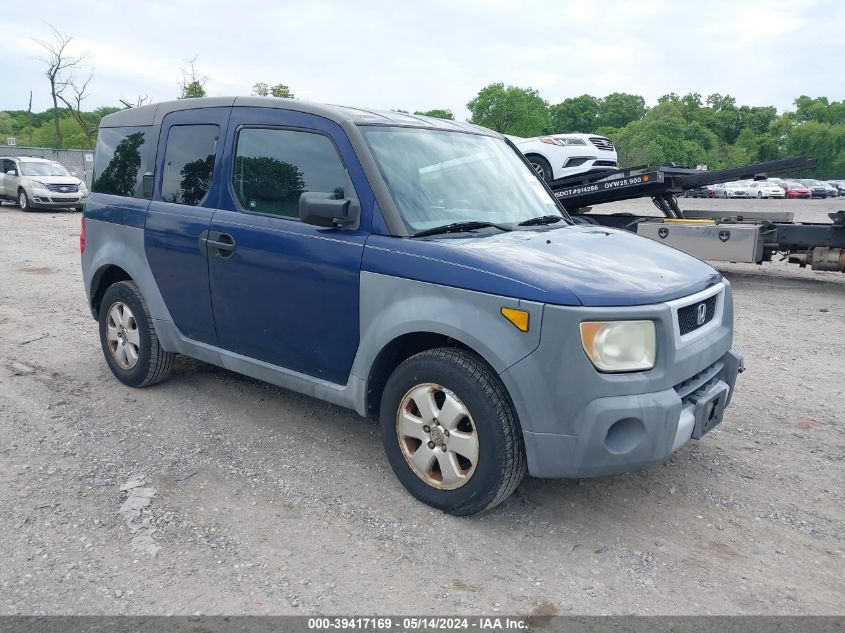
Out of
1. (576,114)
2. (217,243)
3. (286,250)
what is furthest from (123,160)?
(576,114)

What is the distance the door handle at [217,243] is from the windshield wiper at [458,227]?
4.09ft

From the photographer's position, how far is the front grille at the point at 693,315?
3340mm

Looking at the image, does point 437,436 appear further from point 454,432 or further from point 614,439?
point 614,439

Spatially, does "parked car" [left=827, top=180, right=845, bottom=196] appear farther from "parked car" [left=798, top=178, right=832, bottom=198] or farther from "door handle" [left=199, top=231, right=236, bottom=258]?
"door handle" [left=199, top=231, right=236, bottom=258]

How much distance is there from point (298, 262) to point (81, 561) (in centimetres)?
Answer: 176

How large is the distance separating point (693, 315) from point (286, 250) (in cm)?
215

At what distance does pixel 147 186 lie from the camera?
4.89 m

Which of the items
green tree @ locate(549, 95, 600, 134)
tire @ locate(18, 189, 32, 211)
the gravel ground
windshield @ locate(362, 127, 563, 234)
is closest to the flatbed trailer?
the gravel ground

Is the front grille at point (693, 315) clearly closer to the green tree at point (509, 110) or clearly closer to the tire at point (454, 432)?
the tire at point (454, 432)

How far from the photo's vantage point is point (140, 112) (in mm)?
5074

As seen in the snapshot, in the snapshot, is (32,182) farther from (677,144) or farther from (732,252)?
(677,144)

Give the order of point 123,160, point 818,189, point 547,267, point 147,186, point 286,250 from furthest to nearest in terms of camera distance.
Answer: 1. point 818,189
2. point 123,160
3. point 147,186
4. point 286,250
5. point 547,267

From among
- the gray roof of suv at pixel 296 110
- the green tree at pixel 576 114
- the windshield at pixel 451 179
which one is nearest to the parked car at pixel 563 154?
the gray roof of suv at pixel 296 110

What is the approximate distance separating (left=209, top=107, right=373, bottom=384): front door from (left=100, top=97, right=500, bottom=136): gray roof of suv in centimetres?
6
